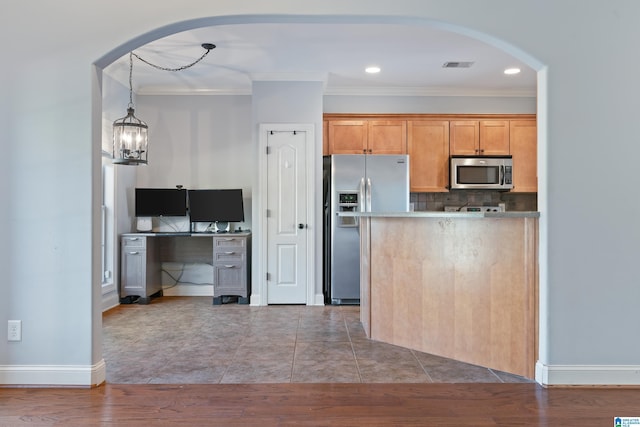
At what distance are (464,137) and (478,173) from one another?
52 cm

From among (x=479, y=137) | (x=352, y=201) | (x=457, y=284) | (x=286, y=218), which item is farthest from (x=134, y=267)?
(x=479, y=137)

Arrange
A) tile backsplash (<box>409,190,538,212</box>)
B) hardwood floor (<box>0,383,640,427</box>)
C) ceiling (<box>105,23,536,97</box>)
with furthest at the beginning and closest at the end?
tile backsplash (<box>409,190,538,212</box>), ceiling (<box>105,23,536,97</box>), hardwood floor (<box>0,383,640,427</box>)

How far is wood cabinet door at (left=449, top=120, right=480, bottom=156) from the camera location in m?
5.79

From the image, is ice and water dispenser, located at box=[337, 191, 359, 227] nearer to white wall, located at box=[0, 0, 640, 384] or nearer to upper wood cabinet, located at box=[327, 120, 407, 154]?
upper wood cabinet, located at box=[327, 120, 407, 154]

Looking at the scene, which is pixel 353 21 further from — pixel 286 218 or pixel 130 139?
pixel 286 218

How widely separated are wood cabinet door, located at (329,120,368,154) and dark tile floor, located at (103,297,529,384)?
2069mm

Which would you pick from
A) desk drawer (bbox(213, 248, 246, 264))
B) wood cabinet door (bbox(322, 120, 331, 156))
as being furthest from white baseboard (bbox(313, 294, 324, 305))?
wood cabinet door (bbox(322, 120, 331, 156))

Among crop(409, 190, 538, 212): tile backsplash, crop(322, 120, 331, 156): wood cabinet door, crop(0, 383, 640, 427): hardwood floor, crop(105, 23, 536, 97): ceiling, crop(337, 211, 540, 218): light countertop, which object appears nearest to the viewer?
crop(0, 383, 640, 427): hardwood floor

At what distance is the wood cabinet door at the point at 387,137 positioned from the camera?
225 inches

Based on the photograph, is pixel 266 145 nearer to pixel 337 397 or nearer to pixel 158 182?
pixel 158 182

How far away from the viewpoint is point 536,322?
2785 mm

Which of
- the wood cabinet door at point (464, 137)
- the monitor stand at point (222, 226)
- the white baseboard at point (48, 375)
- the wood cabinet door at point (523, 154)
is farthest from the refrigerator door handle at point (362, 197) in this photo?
the white baseboard at point (48, 375)

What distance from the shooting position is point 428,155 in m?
5.76

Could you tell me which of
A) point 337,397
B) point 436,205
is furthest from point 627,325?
point 436,205
